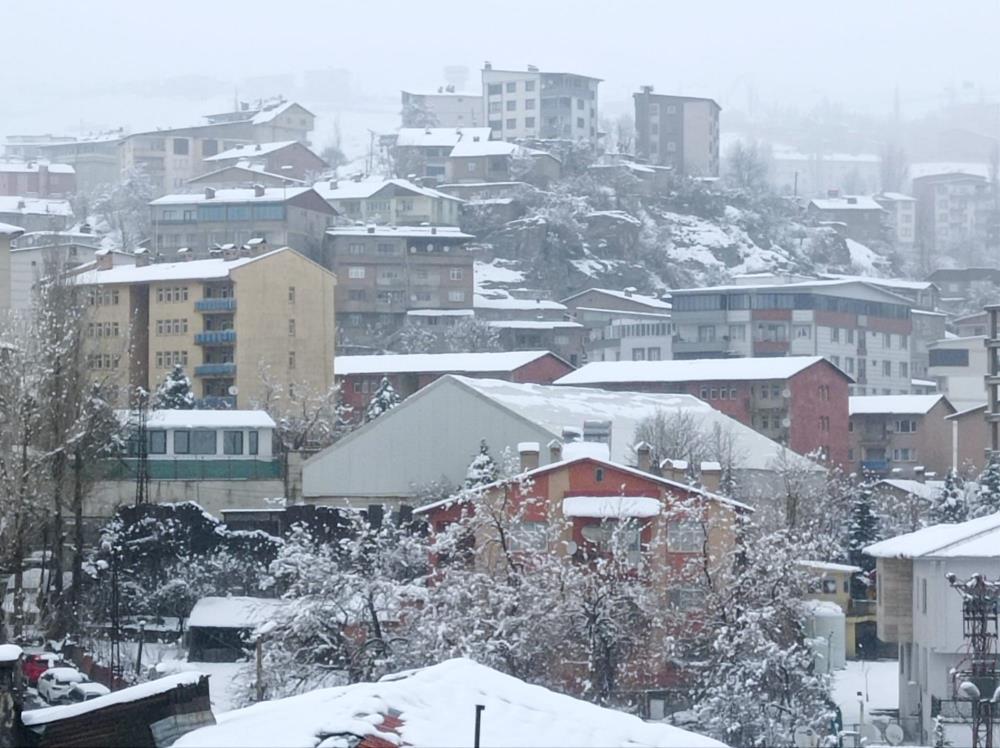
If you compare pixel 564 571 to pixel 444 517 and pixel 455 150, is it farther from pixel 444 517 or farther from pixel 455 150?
pixel 455 150

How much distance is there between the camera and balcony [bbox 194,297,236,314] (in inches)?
2267

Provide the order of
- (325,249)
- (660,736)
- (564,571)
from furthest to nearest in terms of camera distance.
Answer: (325,249) < (564,571) < (660,736)

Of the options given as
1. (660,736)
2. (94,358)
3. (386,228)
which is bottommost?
(660,736)

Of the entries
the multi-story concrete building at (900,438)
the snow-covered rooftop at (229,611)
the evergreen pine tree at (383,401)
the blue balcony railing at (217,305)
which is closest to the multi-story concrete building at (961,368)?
the multi-story concrete building at (900,438)

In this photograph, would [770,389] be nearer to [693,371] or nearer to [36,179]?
[693,371]

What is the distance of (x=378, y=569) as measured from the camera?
1082 inches

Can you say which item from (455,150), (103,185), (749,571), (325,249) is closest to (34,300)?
(749,571)

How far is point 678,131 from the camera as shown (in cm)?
11438

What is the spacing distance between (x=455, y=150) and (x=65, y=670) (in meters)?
73.0

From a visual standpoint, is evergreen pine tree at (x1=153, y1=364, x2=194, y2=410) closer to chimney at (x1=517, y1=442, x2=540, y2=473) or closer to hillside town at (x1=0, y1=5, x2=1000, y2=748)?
hillside town at (x1=0, y1=5, x2=1000, y2=748)

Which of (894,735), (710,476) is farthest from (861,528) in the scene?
(894,735)

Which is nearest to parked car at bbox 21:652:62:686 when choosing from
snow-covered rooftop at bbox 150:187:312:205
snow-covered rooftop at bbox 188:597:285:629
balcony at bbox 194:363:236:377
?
snow-covered rooftop at bbox 188:597:285:629

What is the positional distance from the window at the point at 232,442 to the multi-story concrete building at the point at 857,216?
7483 centimetres

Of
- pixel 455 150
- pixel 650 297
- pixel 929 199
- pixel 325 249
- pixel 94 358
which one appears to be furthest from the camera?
pixel 929 199
